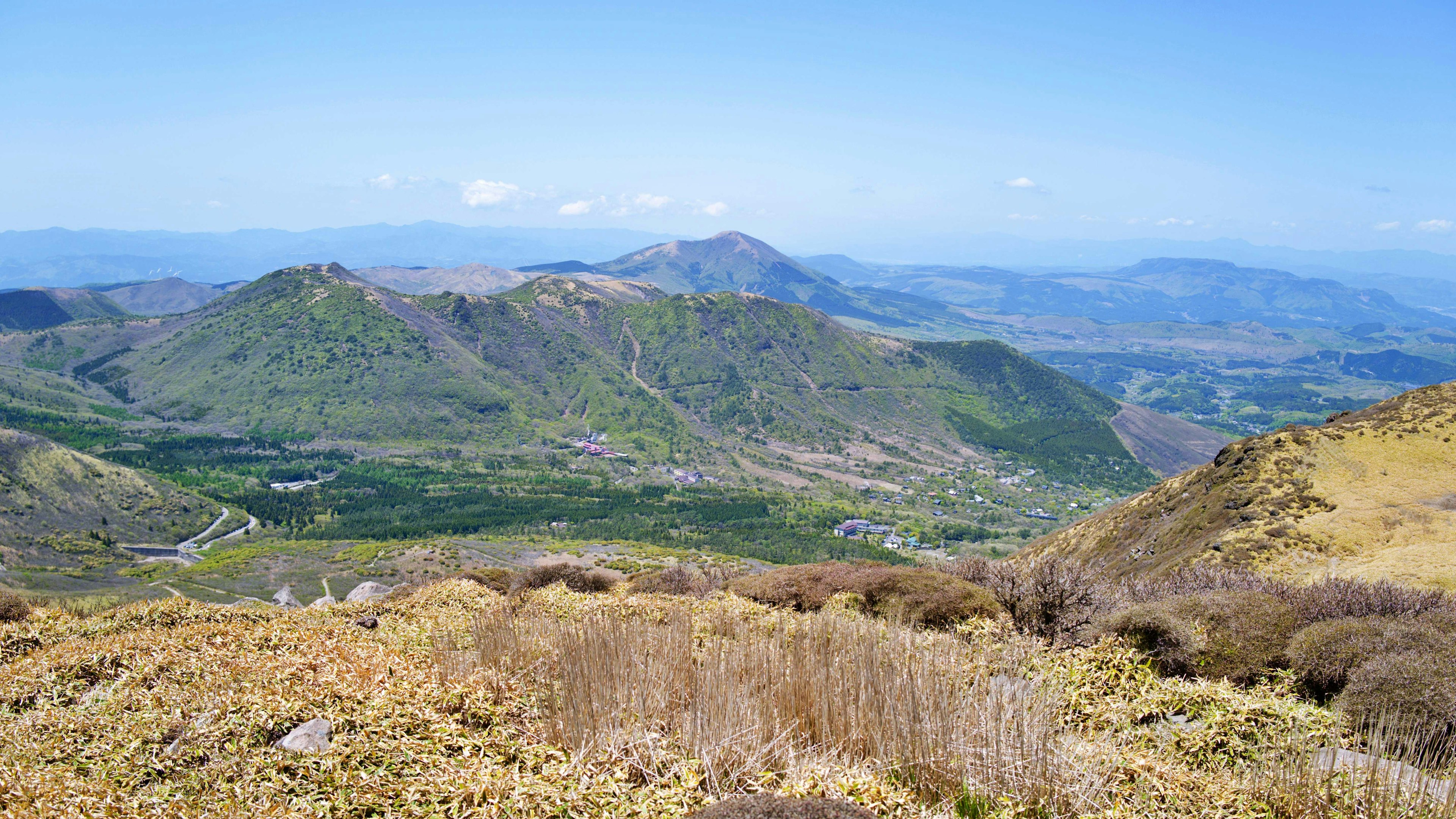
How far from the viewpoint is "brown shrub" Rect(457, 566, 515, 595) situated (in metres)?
20.2

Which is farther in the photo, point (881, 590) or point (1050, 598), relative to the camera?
point (881, 590)

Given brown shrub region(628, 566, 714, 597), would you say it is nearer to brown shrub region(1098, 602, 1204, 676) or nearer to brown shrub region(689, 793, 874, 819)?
brown shrub region(1098, 602, 1204, 676)

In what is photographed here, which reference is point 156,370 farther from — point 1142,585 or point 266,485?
point 1142,585

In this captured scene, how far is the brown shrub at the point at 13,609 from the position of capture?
13789 millimetres

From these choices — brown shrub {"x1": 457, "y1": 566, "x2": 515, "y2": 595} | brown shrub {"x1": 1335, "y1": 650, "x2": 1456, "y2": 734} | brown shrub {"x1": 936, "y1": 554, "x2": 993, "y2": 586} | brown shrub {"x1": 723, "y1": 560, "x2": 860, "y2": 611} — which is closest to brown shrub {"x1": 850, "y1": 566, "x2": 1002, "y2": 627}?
brown shrub {"x1": 723, "y1": 560, "x2": 860, "y2": 611}

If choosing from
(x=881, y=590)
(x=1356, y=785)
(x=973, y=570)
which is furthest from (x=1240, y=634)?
(x=973, y=570)

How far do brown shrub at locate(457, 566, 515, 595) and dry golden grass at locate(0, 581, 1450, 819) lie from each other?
11.0 metres

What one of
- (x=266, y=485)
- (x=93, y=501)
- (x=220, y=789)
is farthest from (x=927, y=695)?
(x=266, y=485)

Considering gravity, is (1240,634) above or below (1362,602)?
above

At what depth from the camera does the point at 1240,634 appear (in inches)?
384

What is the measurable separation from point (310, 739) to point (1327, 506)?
3082 centimetres

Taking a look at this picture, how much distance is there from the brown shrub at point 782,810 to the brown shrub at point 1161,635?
23.8 ft

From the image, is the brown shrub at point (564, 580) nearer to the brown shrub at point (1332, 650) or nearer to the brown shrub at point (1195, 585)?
the brown shrub at point (1195, 585)

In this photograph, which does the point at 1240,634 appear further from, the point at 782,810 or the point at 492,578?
the point at 492,578
